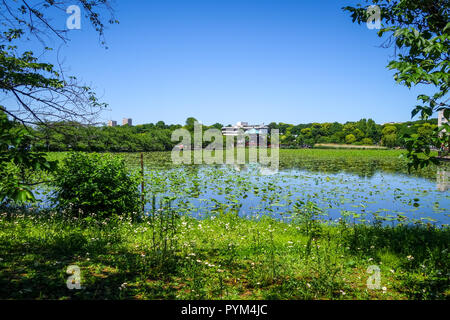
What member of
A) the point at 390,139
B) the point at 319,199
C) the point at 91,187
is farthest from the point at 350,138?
the point at 91,187

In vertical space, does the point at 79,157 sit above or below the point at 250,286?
above

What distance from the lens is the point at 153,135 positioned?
6419cm

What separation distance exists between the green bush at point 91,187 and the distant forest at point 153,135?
1.71 feet

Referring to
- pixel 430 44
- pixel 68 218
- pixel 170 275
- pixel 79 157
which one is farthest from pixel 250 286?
pixel 79 157

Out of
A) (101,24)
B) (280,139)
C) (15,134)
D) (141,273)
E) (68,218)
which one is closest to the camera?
(15,134)

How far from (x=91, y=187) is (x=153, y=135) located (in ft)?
196

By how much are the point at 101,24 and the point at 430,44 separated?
17.3ft

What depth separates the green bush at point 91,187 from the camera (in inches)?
263

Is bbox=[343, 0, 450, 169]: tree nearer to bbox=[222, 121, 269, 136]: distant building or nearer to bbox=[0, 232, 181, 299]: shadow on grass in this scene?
bbox=[0, 232, 181, 299]: shadow on grass

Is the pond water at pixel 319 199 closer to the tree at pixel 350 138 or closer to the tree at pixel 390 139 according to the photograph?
the tree at pixel 390 139

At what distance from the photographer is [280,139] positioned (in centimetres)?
11025

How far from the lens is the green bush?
668 centimetres

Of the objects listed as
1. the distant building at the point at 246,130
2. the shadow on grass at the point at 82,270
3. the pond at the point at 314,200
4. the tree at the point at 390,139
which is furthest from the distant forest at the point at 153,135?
the distant building at the point at 246,130
